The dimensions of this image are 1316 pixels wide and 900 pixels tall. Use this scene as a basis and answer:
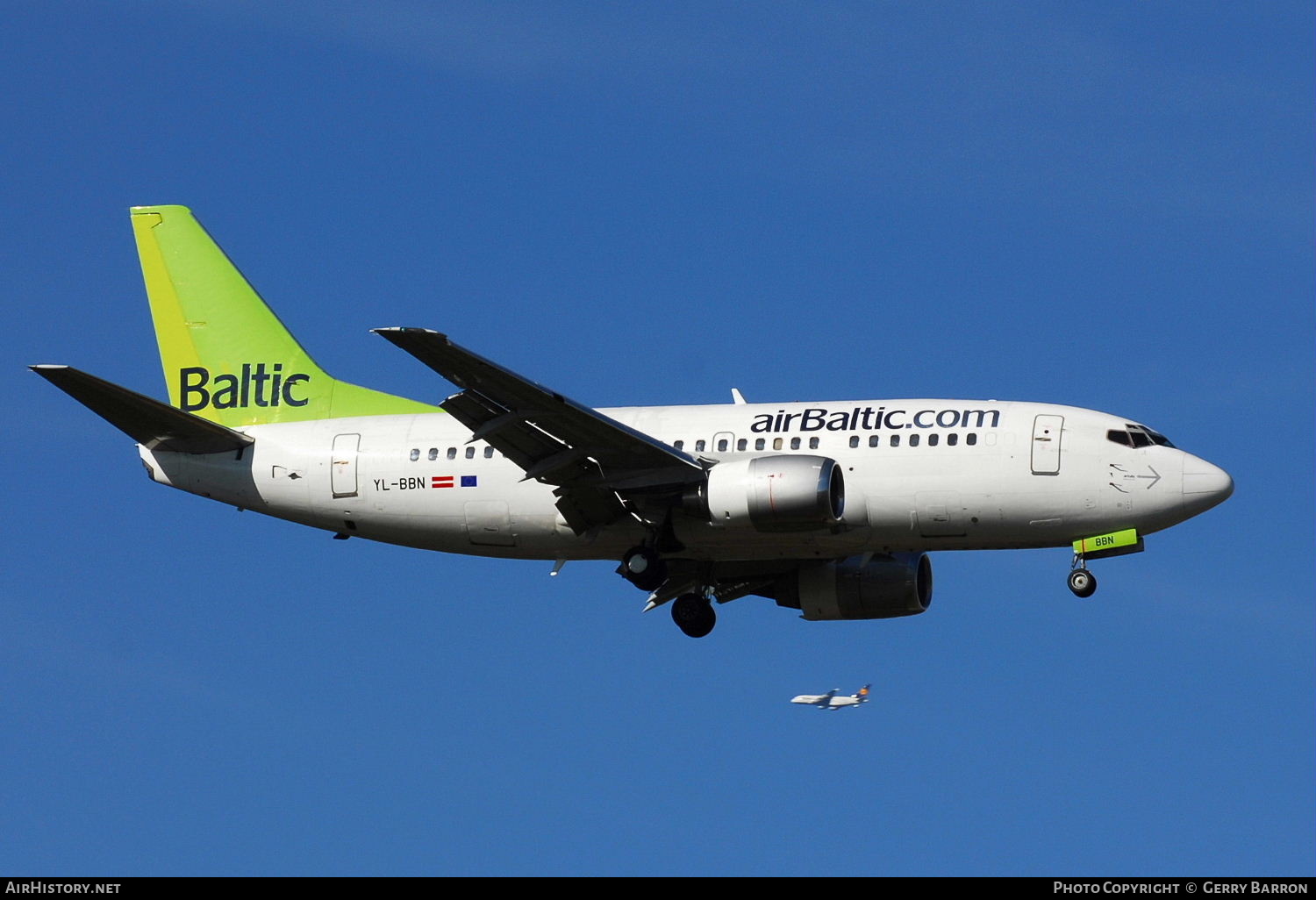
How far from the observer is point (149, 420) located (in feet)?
170

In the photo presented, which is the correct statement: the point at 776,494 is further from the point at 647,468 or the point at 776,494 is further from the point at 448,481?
the point at 448,481

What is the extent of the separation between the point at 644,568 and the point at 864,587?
607 cm

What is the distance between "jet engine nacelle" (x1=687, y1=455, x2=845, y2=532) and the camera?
4650cm

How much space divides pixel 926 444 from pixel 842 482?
2077 millimetres

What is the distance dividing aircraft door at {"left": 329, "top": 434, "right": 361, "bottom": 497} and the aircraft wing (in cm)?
463

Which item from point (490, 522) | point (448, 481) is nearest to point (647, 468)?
point (490, 522)

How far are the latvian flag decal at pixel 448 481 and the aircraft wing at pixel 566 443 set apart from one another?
1.60 meters

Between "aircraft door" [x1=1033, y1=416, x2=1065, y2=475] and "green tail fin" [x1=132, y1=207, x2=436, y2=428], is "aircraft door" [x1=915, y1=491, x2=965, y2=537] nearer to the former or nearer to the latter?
"aircraft door" [x1=1033, y1=416, x2=1065, y2=475]

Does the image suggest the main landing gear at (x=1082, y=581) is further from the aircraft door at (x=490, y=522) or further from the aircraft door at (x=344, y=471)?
the aircraft door at (x=344, y=471)

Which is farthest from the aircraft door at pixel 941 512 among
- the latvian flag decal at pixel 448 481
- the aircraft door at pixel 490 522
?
the latvian flag decal at pixel 448 481

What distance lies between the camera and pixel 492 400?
151 feet

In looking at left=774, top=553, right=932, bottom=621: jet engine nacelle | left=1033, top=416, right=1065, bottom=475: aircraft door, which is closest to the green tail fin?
left=774, top=553, right=932, bottom=621: jet engine nacelle

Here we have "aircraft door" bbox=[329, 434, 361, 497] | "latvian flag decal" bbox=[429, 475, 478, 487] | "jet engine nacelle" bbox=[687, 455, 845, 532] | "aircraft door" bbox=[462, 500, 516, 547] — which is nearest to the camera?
"jet engine nacelle" bbox=[687, 455, 845, 532]

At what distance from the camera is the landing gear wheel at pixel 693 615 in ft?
171
